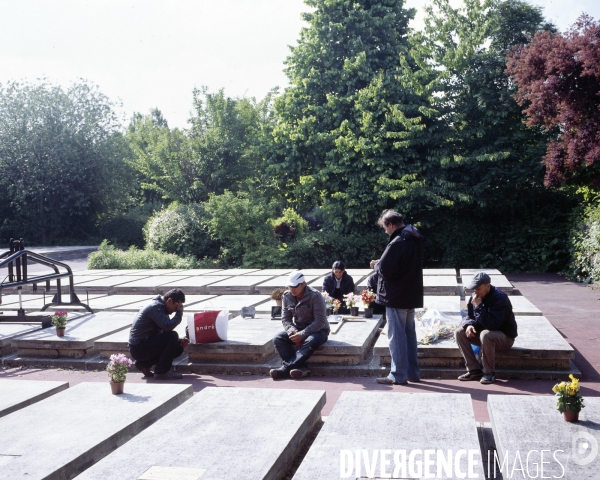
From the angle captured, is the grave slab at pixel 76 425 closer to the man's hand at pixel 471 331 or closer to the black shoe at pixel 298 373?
the black shoe at pixel 298 373

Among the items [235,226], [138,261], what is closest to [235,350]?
[138,261]

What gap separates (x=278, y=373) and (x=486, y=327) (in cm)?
236

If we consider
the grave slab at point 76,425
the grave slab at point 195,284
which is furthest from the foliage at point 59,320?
the grave slab at point 195,284

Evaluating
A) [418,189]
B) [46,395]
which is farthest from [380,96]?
[46,395]

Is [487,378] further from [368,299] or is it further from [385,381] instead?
[368,299]

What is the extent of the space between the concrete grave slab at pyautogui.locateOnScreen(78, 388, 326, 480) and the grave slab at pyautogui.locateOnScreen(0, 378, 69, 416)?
1.40 metres

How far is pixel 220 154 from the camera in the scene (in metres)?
23.4

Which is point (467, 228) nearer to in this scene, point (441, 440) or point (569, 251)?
point (569, 251)

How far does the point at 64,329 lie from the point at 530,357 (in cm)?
603

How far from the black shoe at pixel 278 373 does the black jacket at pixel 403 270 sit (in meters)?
1.50

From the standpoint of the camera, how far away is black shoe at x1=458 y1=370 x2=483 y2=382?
21.6 ft

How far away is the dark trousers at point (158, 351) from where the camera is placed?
7160 millimetres

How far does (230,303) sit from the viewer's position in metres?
10.7

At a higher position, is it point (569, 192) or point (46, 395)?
point (569, 192)
